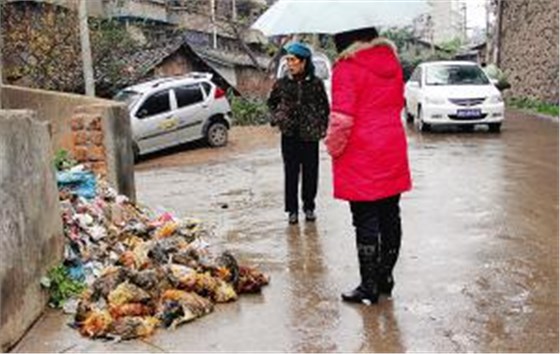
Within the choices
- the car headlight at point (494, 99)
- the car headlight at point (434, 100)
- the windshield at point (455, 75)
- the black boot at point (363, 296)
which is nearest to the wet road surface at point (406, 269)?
the black boot at point (363, 296)

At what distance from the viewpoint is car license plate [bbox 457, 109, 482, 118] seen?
1739 cm

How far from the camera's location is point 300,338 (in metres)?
4.91

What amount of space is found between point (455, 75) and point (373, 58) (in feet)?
45.4

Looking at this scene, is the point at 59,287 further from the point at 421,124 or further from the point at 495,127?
the point at 495,127

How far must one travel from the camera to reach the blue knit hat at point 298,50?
746 centimetres

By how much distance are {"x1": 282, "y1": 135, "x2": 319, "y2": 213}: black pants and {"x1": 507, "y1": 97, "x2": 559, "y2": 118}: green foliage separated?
14071mm

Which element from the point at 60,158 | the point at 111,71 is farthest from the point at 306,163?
the point at 111,71

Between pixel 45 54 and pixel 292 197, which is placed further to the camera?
pixel 45 54

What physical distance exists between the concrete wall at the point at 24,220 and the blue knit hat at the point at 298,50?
8.32ft

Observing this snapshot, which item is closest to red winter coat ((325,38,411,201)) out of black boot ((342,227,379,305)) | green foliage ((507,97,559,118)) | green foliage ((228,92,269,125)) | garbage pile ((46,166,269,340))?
black boot ((342,227,379,305))

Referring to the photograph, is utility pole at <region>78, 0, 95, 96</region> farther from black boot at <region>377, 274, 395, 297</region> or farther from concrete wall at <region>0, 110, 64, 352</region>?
black boot at <region>377, 274, 395, 297</region>

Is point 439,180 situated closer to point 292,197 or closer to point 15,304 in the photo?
point 292,197

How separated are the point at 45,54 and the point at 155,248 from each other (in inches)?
642

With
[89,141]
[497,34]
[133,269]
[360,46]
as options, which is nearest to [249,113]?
[497,34]
